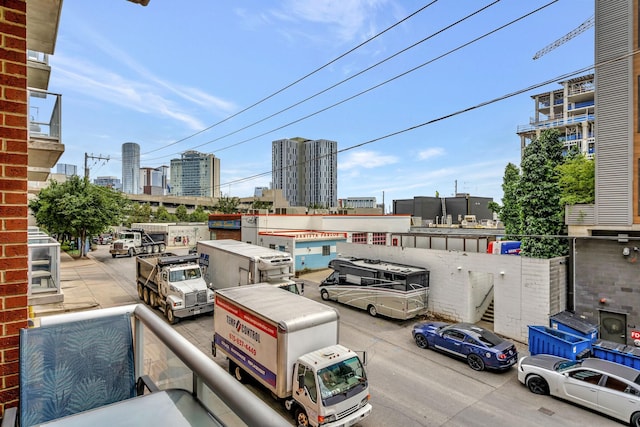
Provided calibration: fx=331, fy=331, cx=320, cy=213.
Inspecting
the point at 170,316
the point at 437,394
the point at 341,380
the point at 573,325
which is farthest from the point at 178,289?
the point at 573,325

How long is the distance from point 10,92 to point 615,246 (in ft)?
63.0

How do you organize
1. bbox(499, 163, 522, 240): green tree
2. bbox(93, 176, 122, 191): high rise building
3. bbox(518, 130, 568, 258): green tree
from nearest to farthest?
1. bbox(518, 130, 568, 258): green tree
2. bbox(499, 163, 522, 240): green tree
3. bbox(93, 176, 122, 191): high rise building

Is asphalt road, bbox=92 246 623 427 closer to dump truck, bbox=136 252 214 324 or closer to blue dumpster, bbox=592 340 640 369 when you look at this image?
dump truck, bbox=136 252 214 324

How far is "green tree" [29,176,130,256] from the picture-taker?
100.0 ft

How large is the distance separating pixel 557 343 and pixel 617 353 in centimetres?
165

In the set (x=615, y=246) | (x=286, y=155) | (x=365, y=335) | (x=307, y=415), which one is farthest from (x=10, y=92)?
(x=286, y=155)

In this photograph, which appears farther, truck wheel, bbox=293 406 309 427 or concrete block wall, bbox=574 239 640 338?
concrete block wall, bbox=574 239 640 338

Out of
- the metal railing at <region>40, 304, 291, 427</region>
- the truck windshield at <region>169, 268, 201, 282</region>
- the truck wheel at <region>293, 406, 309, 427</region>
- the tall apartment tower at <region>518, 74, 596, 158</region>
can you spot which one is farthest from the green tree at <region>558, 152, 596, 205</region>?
the tall apartment tower at <region>518, 74, 596, 158</region>

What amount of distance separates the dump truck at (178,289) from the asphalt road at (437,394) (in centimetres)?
127

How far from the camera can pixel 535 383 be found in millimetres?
10508

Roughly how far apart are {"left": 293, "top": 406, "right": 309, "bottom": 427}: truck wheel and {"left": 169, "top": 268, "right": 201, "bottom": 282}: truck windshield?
10415mm

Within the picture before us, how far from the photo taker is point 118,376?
273cm

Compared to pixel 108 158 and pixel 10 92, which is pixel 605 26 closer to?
pixel 10 92

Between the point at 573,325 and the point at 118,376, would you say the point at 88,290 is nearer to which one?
the point at 118,376
